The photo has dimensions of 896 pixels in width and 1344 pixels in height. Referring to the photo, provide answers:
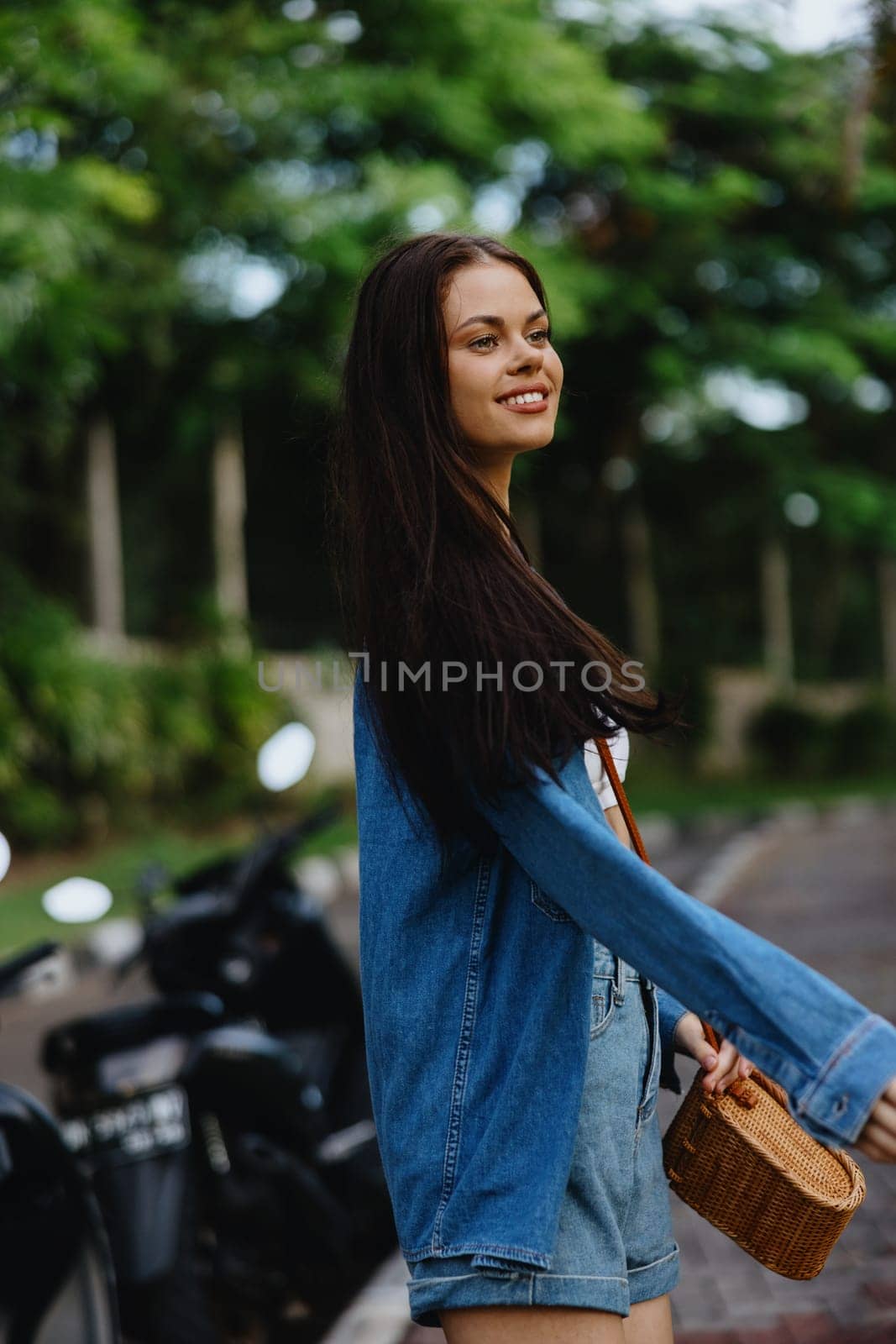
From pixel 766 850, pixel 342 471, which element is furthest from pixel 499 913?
pixel 766 850

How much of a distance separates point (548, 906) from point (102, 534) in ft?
47.1

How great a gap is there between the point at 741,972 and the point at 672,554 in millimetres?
22553

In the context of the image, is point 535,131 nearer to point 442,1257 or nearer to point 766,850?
point 766,850

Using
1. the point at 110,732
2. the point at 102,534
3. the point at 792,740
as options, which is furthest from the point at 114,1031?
the point at 792,740

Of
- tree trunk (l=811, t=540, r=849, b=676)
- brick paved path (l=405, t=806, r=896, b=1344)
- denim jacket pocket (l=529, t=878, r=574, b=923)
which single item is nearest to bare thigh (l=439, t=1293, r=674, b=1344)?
denim jacket pocket (l=529, t=878, r=574, b=923)

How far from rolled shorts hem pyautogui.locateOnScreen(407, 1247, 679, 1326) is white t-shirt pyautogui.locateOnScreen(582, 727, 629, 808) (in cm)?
49

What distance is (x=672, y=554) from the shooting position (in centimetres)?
2361

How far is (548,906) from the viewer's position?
1.58 meters

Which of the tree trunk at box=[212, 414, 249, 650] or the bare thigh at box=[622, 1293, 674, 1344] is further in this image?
the tree trunk at box=[212, 414, 249, 650]

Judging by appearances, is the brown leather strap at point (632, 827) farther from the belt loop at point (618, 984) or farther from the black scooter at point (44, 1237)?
the black scooter at point (44, 1237)

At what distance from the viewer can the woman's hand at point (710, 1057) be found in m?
1.76

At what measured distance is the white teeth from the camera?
175cm

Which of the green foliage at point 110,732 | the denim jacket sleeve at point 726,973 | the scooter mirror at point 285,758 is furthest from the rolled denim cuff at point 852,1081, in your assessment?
the green foliage at point 110,732

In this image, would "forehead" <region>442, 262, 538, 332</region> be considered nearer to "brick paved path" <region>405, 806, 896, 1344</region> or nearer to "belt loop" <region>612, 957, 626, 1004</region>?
"belt loop" <region>612, 957, 626, 1004</region>
